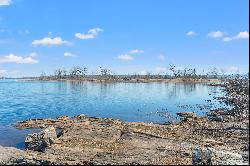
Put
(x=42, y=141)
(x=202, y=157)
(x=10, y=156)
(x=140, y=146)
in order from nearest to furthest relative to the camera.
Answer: (x=202, y=157) < (x=10, y=156) < (x=140, y=146) < (x=42, y=141)

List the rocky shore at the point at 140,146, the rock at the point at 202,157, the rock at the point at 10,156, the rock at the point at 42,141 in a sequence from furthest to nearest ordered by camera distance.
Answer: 1. the rock at the point at 42,141
2. the rock at the point at 10,156
3. the rocky shore at the point at 140,146
4. the rock at the point at 202,157

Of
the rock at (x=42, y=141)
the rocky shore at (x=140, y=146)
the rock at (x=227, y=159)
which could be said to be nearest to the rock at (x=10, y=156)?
the rocky shore at (x=140, y=146)

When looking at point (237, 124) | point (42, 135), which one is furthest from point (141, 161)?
point (237, 124)

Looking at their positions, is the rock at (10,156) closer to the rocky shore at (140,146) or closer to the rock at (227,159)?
the rocky shore at (140,146)

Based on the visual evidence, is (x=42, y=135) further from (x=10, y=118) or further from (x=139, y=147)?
(x=10, y=118)

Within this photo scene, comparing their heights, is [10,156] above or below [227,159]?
below

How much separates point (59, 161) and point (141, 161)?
5287 mm

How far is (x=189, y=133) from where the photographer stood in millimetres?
34438

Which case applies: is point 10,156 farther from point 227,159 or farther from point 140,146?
point 227,159

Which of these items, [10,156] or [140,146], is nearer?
[10,156]

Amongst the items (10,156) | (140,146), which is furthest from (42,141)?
(140,146)

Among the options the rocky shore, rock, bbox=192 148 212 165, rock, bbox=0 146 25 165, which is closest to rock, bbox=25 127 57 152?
the rocky shore

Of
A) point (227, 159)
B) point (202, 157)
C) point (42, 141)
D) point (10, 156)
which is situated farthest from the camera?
point (42, 141)

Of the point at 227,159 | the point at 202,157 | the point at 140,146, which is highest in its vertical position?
the point at 202,157
